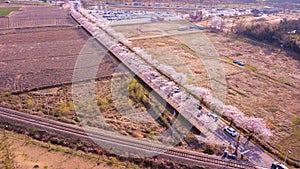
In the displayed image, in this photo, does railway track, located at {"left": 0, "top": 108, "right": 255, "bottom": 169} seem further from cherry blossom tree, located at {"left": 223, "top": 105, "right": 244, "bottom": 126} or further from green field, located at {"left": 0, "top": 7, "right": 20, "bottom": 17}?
green field, located at {"left": 0, "top": 7, "right": 20, "bottom": 17}

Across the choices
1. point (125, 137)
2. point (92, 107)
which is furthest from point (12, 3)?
point (125, 137)

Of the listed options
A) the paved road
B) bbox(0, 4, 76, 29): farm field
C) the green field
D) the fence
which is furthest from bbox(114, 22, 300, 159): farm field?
the green field

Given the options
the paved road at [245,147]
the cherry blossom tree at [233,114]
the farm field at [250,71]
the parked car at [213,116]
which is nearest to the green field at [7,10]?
the farm field at [250,71]

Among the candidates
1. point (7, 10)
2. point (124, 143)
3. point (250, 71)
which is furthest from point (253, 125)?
point (7, 10)

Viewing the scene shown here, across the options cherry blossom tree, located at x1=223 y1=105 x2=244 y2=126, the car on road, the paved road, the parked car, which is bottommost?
the paved road

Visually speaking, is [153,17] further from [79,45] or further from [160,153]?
[160,153]

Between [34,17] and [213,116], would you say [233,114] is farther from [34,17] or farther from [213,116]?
[34,17]
